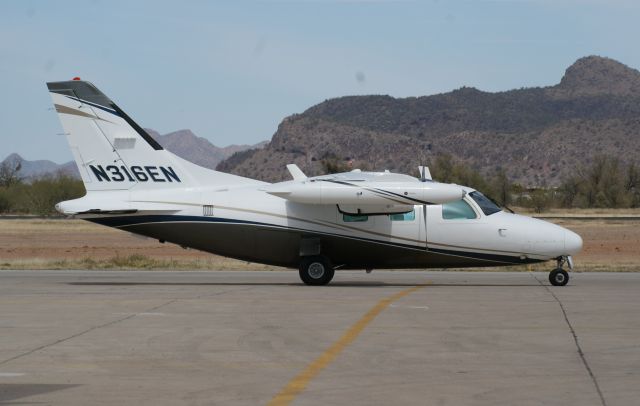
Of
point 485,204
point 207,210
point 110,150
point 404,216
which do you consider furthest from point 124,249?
point 485,204

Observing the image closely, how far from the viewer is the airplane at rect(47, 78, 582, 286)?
23203 millimetres

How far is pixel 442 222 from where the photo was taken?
23266mm

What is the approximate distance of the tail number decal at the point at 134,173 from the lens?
23.5 metres

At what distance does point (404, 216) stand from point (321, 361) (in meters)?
11.9

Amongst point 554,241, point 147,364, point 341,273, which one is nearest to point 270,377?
point 147,364

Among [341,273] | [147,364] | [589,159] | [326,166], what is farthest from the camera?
[589,159]

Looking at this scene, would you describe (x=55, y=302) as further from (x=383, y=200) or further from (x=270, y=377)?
(x=270, y=377)

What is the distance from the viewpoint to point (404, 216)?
23312 millimetres

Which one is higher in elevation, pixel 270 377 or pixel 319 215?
pixel 319 215

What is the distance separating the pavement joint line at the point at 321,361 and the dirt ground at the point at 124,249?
8978 mm

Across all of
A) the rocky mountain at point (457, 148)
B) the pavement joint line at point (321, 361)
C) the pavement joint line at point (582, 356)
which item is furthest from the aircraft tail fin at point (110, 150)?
the rocky mountain at point (457, 148)

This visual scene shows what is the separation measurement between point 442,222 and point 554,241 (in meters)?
2.58

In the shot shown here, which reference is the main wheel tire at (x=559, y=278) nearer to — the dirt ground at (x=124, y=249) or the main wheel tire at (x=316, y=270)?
the main wheel tire at (x=316, y=270)

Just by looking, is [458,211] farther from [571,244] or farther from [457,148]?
[457,148]
